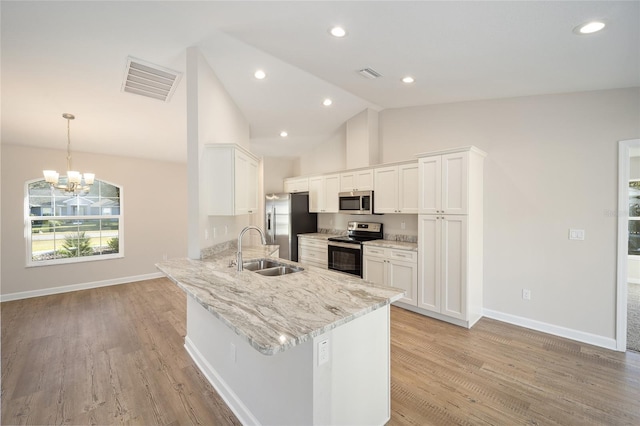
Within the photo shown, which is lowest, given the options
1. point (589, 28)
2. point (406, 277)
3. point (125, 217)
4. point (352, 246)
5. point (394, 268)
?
point (406, 277)

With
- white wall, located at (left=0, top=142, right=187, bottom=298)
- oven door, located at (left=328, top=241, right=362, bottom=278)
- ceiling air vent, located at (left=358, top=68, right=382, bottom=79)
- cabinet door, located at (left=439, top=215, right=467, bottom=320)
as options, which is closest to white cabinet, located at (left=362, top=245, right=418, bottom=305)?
oven door, located at (left=328, top=241, right=362, bottom=278)

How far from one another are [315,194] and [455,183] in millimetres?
2907

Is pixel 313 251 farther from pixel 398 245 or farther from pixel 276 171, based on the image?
pixel 276 171

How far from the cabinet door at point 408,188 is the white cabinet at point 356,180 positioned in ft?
1.90

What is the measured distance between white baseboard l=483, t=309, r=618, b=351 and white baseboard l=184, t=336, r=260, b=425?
3.31 m

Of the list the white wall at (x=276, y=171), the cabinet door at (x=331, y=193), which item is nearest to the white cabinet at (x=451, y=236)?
the cabinet door at (x=331, y=193)

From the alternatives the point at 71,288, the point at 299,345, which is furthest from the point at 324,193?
the point at 71,288

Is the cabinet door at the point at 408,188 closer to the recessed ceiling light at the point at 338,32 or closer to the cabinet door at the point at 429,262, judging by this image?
the cabinet door at the point at 429,262

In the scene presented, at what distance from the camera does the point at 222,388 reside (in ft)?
7.34

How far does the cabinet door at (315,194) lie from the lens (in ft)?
18.5

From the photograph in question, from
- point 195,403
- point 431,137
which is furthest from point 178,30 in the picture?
point 431,137

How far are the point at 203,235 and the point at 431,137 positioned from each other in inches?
138

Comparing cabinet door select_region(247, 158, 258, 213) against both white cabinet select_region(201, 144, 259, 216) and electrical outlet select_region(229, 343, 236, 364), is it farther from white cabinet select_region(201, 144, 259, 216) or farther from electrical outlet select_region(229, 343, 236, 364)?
electrical outlet select_region(229, 343, 236, 364)

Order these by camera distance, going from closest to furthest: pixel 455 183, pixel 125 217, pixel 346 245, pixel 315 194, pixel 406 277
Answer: pixel 455 183 → pixel 406 277 → pixel 346 245 → pixel 125 217 → pixel 315 194
